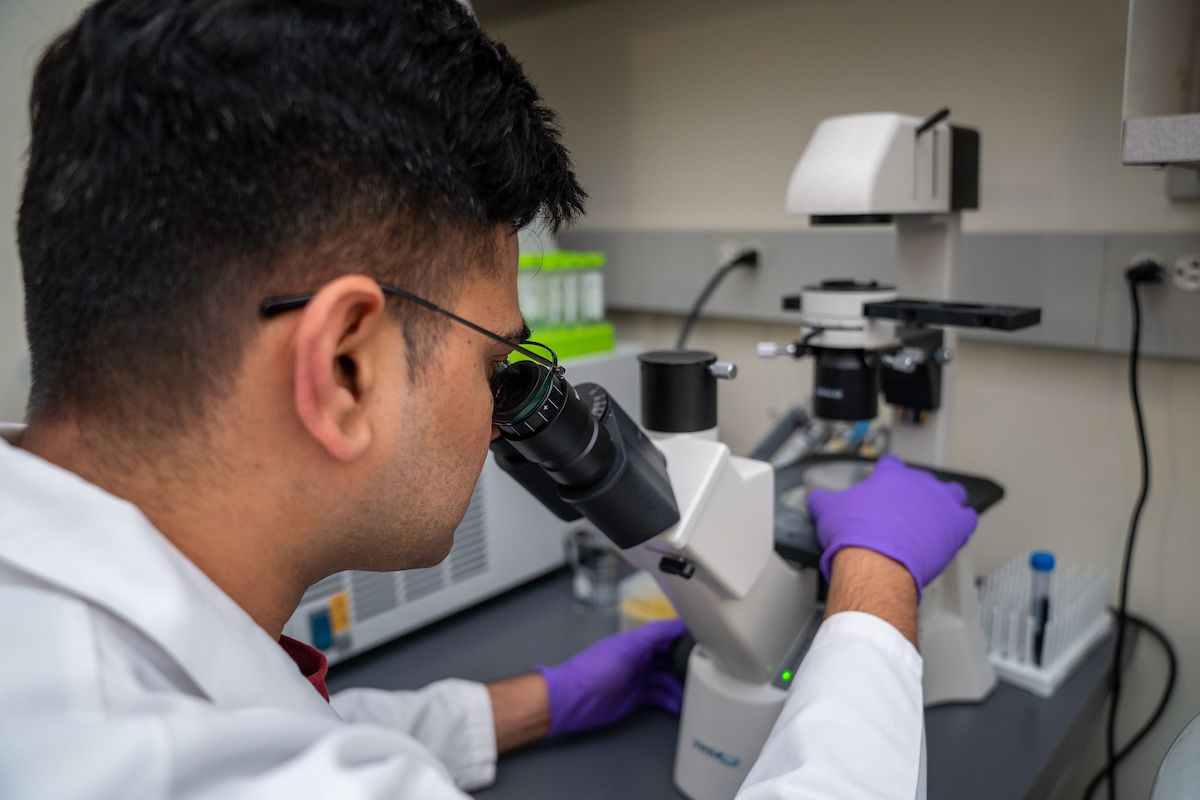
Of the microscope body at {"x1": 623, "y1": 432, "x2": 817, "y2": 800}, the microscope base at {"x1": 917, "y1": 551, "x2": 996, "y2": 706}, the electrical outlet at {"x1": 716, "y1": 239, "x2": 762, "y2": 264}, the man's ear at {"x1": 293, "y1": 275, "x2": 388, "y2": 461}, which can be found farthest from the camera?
the electrical outlet at {"x1": 716, "y1": 239, "x2": 762, "y2": 264}

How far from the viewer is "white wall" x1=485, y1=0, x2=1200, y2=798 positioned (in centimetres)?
117

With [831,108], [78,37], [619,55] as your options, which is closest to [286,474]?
[78,37]

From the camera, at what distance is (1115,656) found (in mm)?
1180

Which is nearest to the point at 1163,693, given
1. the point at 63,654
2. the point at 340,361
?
the point at 340,361

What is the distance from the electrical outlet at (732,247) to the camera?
62.0 inches

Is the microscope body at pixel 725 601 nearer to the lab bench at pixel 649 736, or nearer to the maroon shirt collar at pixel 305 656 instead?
the lab bench at pixel 649 736

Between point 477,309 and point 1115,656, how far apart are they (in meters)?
1.09

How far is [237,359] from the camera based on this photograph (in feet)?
1.71

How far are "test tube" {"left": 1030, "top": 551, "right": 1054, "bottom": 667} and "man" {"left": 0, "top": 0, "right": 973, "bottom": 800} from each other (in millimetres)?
615

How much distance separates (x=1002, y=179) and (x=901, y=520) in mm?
670

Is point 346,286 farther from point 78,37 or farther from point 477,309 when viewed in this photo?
point 78,37

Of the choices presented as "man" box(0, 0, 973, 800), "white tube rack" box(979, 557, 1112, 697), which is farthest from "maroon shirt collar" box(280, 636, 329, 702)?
"white tube rack" box(979, 557, 1112, 697)

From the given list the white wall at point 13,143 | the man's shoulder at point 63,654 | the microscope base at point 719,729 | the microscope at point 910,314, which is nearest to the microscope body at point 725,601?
the microscope base at point 719,729

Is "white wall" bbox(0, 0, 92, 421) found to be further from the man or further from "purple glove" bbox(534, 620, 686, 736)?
"purple glove" bbox(534, 620, 686, 736)
